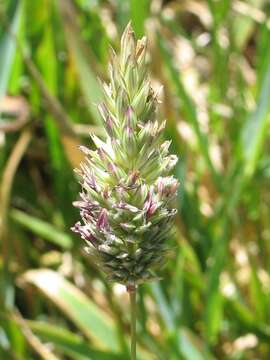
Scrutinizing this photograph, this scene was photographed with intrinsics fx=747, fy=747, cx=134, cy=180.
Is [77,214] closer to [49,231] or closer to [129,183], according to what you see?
[49,231]

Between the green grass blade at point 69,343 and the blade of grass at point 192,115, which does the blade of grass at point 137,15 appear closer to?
the blade of grass at point 192,115

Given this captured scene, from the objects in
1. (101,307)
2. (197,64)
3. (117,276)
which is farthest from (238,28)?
(117,276)

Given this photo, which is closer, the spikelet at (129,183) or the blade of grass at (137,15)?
the spikelet at (129,183)

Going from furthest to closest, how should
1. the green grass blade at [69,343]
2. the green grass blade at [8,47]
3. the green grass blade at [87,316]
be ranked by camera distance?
the green grass blade at [8,47]
the green grass blade at [87,316]
the green grass blade at [69,343]

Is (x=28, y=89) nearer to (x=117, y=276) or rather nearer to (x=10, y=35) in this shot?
(x=10, y=35)

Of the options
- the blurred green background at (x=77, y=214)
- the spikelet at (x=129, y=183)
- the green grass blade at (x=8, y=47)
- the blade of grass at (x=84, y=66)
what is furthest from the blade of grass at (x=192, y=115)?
the spikelet at (x=129, y=183)

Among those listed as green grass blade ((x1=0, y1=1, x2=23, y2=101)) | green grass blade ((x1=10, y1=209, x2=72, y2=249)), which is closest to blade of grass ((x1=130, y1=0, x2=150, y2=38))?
green grass blade ((x1=0, y1=1, x2=23, y2=101))

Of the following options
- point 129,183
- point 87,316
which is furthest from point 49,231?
point 129,183
